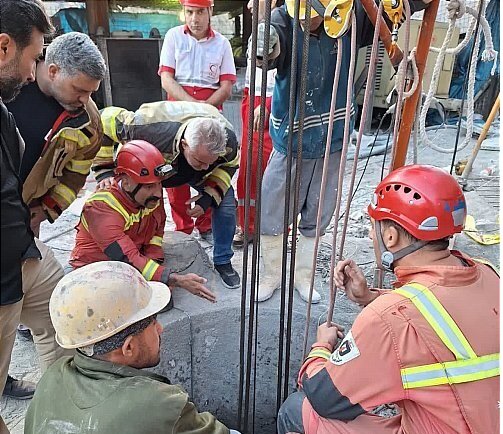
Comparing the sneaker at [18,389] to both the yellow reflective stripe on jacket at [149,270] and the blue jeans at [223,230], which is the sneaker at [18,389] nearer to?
the yellow reflective stripe on jacket at [149,270]

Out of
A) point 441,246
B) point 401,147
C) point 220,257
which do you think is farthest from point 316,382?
point 220,257

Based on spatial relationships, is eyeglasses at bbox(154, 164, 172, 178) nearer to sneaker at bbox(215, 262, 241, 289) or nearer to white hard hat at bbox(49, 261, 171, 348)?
sneaker at bbox(215, 262, 241, 289)

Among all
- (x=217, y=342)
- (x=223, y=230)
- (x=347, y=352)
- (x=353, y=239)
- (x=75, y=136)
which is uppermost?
(x=75, y=136)

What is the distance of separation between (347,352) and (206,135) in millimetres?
1817

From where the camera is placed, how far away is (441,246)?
176 cm

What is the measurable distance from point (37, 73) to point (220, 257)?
5.37ft

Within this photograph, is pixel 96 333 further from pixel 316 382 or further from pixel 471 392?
pixel 471 392

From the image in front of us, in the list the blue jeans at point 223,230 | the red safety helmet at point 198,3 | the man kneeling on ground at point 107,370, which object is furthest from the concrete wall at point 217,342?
the red safety helmet at point 198,3

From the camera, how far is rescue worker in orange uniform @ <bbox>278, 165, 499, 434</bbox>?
1.54 meters

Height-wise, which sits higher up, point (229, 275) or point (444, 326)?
point (444, 326)

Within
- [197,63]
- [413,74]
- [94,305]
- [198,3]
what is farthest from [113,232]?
[198,3]

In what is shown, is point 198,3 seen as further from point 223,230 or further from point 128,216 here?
point 128,216

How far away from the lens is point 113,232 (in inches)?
110

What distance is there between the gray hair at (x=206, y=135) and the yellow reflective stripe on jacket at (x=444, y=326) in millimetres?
1864
